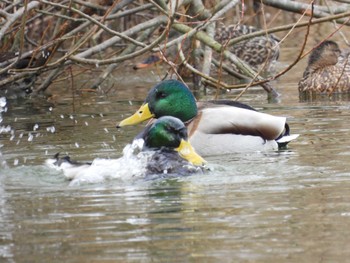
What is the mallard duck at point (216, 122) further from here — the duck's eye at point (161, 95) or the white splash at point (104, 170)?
the white splash at point (104, 170)

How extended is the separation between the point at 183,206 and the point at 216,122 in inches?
103

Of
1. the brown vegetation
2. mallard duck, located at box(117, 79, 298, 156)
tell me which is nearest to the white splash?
mallard duck, located at box(117, 79, 298, 156)

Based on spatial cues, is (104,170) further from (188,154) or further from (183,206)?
(183,206)

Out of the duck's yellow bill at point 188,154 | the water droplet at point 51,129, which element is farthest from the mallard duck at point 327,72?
the duck's yellow bill at point 188,154

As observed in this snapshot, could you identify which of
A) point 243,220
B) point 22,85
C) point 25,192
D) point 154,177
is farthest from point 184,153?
point 22,85

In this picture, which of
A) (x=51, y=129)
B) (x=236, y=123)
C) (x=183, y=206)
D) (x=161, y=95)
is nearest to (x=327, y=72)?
(x=51, y=129)

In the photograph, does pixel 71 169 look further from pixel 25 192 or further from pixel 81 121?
pixel 81 121

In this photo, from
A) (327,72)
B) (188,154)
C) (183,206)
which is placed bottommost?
(327,72)

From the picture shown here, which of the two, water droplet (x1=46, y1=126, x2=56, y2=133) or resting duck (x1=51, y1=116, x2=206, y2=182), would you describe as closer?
resting duck (x1=51, y1=116, x2=206, y2=182)

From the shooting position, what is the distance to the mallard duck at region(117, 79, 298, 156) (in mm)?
9086

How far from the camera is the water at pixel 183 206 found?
5.45 metres

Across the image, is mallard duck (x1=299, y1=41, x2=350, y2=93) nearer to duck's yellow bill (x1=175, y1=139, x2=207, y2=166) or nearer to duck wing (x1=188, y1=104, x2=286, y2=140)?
duck wing (x1=188, y1=104, x2=286, y2=140)

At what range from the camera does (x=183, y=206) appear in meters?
6.62

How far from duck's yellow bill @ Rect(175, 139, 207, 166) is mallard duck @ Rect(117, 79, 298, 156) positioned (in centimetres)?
102
